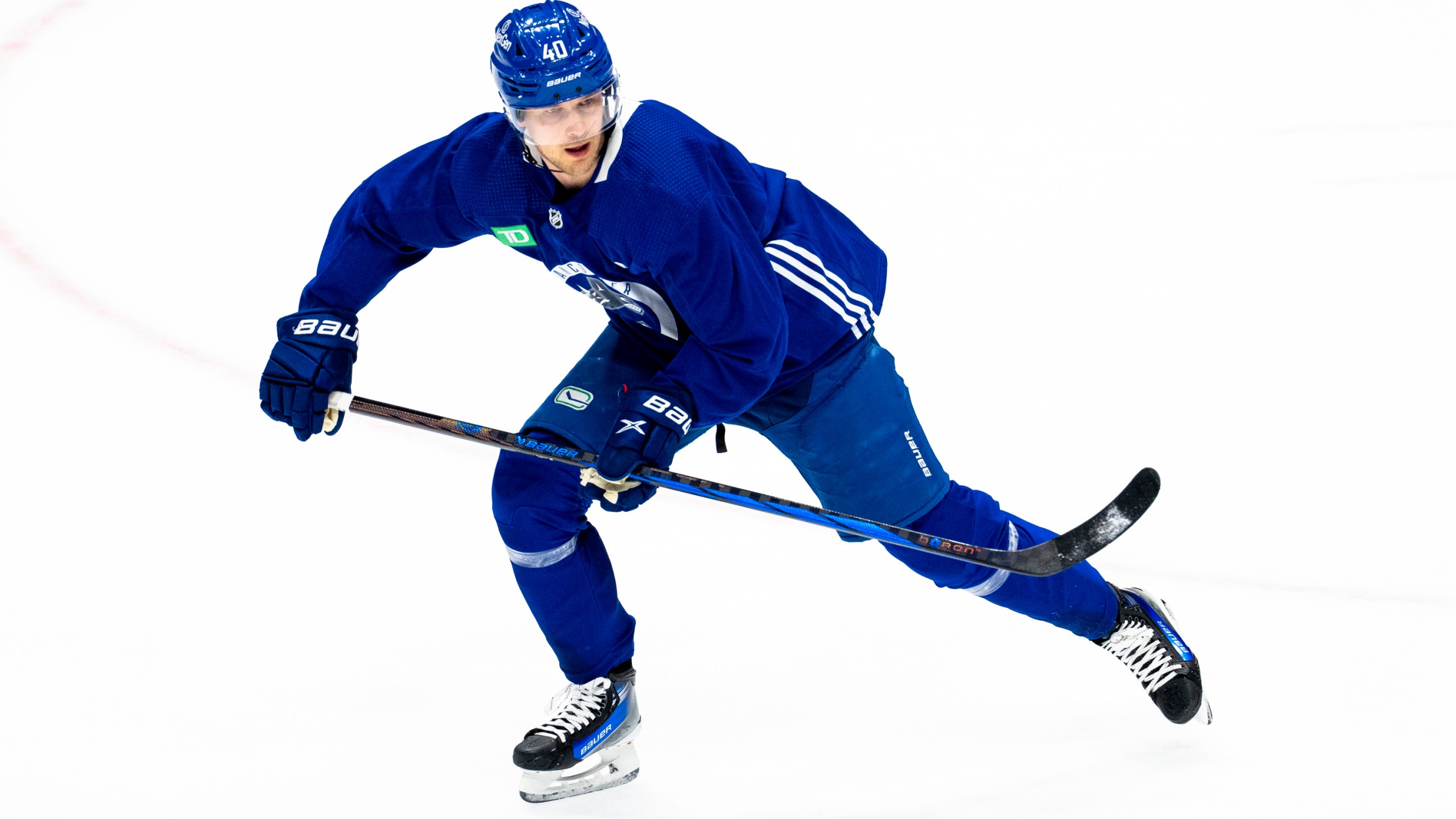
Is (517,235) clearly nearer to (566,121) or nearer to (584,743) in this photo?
(566,121)

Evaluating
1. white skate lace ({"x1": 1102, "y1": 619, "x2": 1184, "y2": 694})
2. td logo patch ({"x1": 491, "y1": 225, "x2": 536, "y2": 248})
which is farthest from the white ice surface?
td logo patch ({"x1": 491, "y1": 225, "x2": 536, "y2": 248})

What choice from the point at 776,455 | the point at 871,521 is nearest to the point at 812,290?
the point at 871,521

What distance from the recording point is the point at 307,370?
2.50m

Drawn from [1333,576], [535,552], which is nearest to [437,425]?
[535,552]

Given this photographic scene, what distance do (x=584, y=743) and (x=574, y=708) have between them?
72 mm

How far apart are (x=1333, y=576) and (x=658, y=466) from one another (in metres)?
1.81

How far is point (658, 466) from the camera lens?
235 centimetres

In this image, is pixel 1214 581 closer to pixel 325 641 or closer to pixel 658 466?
pixel 658 466

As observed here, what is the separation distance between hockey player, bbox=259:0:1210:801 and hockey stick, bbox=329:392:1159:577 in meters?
0.05

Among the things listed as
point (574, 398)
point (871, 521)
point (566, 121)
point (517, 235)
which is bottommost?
point (871, 521)

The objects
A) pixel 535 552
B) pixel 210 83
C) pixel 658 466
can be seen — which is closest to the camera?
pixel 658 466

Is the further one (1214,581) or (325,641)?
(1214,581)

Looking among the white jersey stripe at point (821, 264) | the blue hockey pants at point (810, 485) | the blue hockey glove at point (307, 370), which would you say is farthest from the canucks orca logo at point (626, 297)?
the blue hockey glove at point (307, 370)

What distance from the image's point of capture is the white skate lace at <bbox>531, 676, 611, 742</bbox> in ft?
8.48
